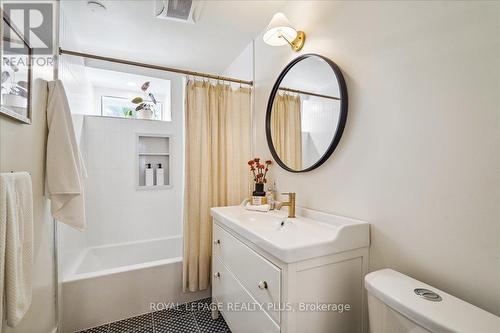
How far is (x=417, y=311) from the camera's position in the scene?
2.18 feet

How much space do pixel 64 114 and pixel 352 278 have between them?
1845 millimetres

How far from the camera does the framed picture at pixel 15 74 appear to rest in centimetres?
87

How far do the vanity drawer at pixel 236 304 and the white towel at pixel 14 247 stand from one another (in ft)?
3.18

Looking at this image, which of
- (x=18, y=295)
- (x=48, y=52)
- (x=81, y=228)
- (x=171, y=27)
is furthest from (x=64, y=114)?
(x=171, y=27)

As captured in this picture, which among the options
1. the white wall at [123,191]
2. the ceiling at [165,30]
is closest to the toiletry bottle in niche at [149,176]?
the white wall at [123,191]

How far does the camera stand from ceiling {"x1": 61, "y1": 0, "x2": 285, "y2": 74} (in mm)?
1720

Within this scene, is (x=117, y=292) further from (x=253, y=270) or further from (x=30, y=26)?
(x=30, y=26)

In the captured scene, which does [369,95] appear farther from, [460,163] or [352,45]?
[460,163]

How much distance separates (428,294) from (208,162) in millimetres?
1652

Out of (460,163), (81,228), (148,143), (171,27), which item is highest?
(171,27)

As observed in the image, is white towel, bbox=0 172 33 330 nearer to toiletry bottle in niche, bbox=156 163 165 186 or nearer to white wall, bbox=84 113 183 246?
white wall, bbox=84 113 183 246

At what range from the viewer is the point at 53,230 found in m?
1.53

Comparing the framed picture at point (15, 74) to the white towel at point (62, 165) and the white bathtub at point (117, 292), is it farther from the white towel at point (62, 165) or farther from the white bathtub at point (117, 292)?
the white bathtub at point (117, 292)

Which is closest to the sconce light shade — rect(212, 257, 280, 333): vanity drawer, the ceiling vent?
the ceiling vent
